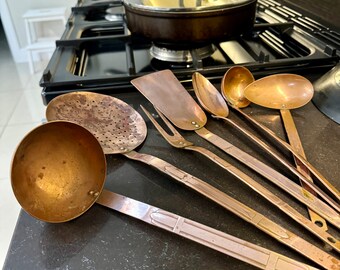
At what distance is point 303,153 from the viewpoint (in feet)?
1.39

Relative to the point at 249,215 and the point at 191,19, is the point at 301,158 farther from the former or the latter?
the point at 191,19

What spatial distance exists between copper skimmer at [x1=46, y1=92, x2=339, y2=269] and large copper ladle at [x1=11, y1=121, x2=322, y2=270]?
4cm

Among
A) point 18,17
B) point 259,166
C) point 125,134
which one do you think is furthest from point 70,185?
point 18,17

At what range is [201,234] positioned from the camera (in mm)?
313

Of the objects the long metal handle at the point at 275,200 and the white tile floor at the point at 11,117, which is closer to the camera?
the long metal handle at the point at 275,200

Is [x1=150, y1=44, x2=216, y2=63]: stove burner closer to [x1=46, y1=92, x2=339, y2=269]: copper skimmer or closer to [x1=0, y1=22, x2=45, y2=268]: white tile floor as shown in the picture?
[x1=46, y1=92, x2=339, y2=269]: copper skimmer

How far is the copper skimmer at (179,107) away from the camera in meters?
0.42

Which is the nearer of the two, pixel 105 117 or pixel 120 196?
pixel 120 196

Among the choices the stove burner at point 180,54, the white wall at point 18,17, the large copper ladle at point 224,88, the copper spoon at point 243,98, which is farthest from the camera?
the white wall at point 18,17

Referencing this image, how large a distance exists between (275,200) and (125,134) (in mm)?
228

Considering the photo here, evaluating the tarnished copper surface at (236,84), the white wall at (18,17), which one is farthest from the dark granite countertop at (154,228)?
the white wall at (18,17)

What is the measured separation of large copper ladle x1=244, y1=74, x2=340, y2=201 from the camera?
52 centimetres

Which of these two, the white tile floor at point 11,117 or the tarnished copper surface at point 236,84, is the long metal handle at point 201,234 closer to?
the tarnished copper surface at point 236,84

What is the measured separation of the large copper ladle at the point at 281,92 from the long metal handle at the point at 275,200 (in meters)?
0.17
